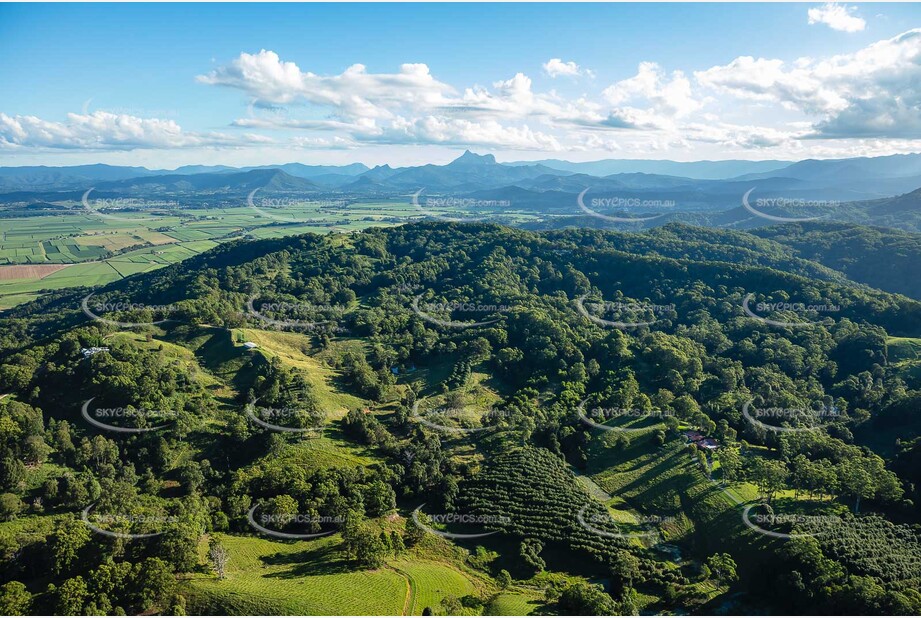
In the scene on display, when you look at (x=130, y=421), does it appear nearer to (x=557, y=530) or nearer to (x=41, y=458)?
(x=41, y=458)

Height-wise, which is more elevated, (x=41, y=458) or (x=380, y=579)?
(x=41, y=458)

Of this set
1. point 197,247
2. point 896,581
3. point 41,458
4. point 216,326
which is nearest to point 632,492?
point 896,581

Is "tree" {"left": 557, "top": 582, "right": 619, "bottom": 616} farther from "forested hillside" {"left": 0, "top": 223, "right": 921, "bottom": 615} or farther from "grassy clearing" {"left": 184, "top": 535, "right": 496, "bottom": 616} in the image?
"grassy clearing" {"left": 184, "top": 535, "right": 496, "bottom": 616}

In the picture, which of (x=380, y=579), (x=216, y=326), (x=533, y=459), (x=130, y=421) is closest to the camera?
(x=380, y=579)

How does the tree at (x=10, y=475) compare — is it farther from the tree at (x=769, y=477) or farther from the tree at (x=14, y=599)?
the tree at (x=769, y=477)

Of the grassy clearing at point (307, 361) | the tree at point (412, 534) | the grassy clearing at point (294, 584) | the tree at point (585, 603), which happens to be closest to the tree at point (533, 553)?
the tree at point (585, 603)

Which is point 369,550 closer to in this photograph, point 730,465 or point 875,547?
point 730,465

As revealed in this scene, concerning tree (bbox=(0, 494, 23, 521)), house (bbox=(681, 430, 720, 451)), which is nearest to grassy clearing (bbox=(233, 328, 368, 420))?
tree (bbox=(0, 494, 23, 521))
